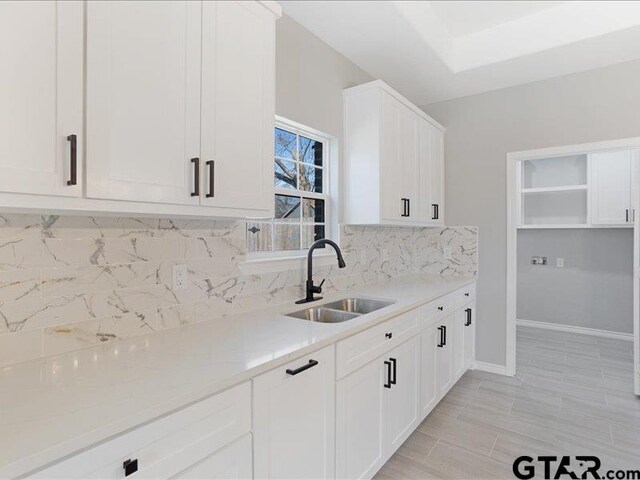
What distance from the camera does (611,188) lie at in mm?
4344

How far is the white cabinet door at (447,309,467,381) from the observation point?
2.92m

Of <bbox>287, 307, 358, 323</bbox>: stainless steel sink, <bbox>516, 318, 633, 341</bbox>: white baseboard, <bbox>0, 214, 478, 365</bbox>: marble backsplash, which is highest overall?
<bbox>0, 214, 478, 365</bbox>: marble backsplash

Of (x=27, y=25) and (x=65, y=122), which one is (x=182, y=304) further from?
(x=27, y=25)

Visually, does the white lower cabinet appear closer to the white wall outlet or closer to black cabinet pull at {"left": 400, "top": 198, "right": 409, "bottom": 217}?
the white wall outlet

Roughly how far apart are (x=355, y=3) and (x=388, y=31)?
0.37 meters

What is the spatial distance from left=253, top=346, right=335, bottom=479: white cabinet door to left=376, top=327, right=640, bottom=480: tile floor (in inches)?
29.6

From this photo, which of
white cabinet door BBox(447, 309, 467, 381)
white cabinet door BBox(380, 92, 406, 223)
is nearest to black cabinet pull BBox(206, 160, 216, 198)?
white cabinet door BBox(380, 92, 406, 223)

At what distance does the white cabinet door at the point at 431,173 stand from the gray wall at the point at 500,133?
0.16 meters

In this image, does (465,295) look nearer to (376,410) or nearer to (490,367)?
(490,367)

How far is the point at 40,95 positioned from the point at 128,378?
83 centimetres

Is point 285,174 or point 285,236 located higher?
point 285,174

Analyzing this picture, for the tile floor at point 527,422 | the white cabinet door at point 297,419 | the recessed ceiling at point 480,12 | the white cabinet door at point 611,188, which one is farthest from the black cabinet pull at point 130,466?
the white cabinet door at point 611,188

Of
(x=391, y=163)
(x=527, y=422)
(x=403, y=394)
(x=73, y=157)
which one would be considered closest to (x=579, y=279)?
(x=527, y=422)

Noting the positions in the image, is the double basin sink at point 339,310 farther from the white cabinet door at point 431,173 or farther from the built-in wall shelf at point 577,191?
the built-in wall shelf at point 577,191
